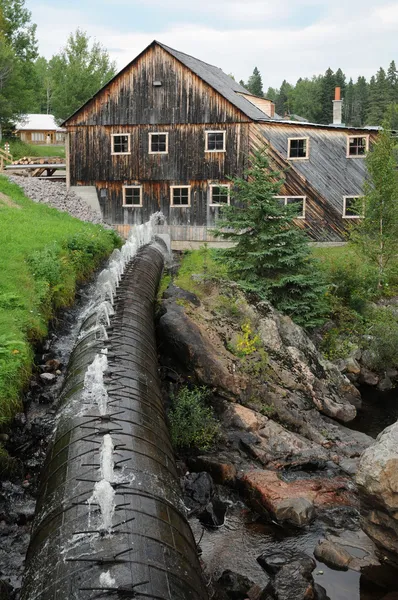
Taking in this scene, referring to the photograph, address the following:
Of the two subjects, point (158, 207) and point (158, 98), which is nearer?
point (158, 98)

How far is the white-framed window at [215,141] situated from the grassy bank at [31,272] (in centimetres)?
781

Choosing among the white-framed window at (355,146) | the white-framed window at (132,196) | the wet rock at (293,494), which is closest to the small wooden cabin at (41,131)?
the white-framed window at (132,196)

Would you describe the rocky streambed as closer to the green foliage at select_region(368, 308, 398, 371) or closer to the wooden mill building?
the green foliage at select_region(368, 308, 398, 371)

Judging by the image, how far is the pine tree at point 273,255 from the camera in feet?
64.8

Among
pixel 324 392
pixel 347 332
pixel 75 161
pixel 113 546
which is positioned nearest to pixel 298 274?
pixel 347 332

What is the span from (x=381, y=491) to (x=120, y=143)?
26.7 metres

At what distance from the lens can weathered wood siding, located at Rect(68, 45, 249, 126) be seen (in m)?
29.7

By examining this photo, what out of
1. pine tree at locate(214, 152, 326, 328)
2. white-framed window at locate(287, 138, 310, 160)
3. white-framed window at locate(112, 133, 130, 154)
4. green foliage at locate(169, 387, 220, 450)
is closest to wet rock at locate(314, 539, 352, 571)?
green foliage at locate(169, 387, 220, 450)

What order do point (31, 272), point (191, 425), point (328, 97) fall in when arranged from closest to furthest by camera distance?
point (191, 425) → point (31, 272) → point (328, 97)

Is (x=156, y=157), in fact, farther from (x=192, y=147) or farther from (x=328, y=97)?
(x=328, y=97)

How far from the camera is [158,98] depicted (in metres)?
30.3

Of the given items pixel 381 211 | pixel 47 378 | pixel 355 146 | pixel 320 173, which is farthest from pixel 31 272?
pixel 355 146

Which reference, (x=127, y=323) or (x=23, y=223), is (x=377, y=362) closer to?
(x=127, y=323)

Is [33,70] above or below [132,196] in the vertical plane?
above
